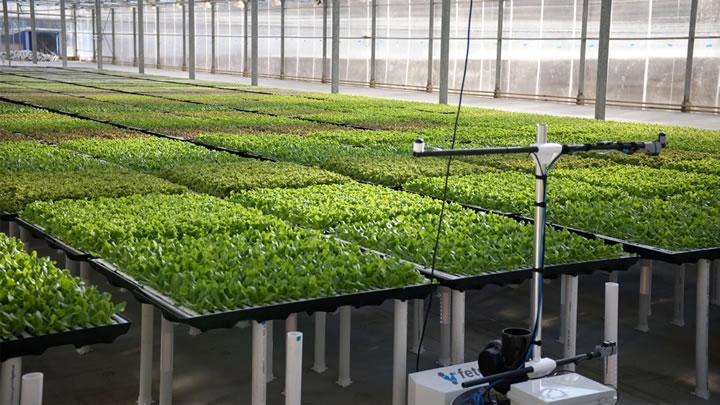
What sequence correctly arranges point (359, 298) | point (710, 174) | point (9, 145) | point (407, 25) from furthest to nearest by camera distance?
point (407, 25) < point (9, 145) < point (710, 174) < point (359, 298)

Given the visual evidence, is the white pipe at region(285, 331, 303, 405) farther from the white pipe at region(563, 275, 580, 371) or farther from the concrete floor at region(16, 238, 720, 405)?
the white pipe at region(563, 275, 580, 371)

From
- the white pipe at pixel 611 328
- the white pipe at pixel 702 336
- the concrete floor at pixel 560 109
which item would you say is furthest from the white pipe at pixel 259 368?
the concrete floor at pixel 560 109

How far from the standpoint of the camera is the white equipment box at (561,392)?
4.12 meters

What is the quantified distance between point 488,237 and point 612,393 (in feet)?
8.11

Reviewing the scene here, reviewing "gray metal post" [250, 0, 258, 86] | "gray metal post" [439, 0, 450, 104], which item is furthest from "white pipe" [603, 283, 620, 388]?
"gray metal post" [250, 0, 258, 86]

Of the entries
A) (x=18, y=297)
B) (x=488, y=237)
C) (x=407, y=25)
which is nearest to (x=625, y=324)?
(x=488, y=237)

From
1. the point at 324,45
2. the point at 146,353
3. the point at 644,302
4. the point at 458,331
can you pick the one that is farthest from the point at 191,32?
the point at 458,331

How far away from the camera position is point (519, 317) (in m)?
8.61

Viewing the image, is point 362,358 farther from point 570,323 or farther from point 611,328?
point 611,328

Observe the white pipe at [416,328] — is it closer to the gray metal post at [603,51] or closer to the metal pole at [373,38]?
the gray metal post at [603,51]

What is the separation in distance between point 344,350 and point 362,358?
0.81m

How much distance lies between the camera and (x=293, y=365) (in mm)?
4316

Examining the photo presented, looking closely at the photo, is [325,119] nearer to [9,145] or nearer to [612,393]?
[9,145]

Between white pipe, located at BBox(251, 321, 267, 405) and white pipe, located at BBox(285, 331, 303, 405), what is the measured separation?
0.40m
